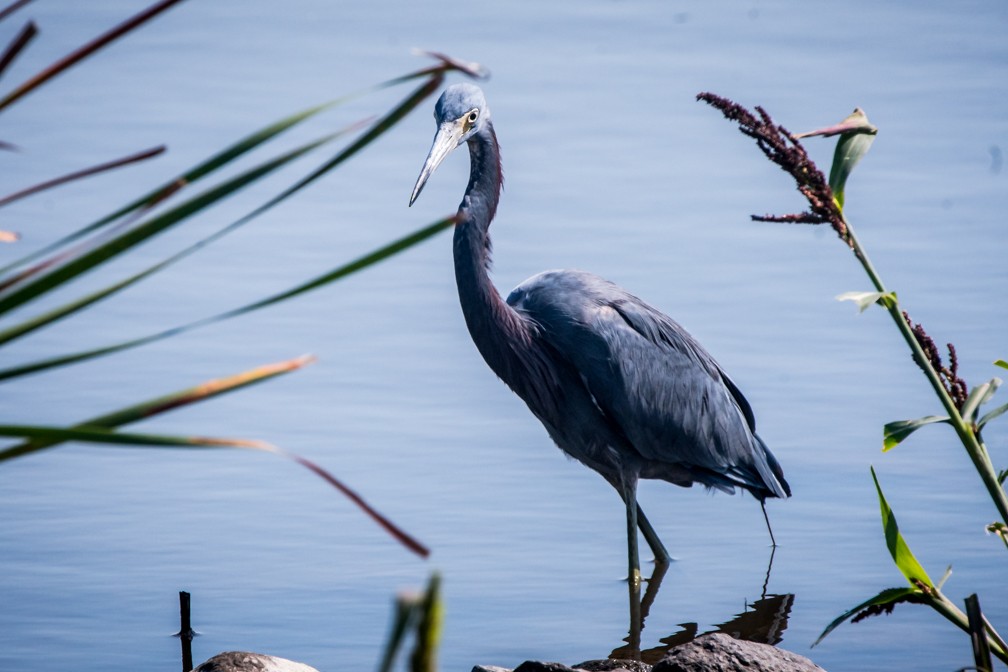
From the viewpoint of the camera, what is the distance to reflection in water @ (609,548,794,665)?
16.6ft

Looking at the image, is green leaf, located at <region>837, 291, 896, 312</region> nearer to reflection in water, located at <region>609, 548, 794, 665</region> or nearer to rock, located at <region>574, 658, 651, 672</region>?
rock, located at <region>574, 658, 651, 672</region>

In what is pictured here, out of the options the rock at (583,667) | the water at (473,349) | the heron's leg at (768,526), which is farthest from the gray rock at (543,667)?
the heron's leg at (768,526)

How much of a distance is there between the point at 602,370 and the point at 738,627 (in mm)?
1023

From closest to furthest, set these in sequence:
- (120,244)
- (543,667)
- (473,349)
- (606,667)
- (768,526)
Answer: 1. (120,244)
2. (543,667)
3. (606,667)
4. (768,526)
5. (473,349)

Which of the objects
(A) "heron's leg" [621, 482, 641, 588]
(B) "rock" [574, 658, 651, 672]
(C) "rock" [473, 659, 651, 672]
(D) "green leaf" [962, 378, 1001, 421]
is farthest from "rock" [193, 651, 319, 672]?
(D) "green leaf" [962, 378, 1001, 421]

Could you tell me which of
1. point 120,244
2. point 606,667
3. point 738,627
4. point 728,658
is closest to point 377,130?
point 120,244

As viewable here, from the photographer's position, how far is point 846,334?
809cm

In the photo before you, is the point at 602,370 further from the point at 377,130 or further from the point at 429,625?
the point at 429,625

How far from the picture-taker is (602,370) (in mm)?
5516

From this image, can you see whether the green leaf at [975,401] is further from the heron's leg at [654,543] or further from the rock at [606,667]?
the heron's leg at [654,543]

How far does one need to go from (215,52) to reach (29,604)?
8.75 metres

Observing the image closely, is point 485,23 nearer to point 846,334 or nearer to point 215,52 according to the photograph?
point 215,52

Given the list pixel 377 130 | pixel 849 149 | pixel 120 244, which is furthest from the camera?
pixel 849 149

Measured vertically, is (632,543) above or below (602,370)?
below
